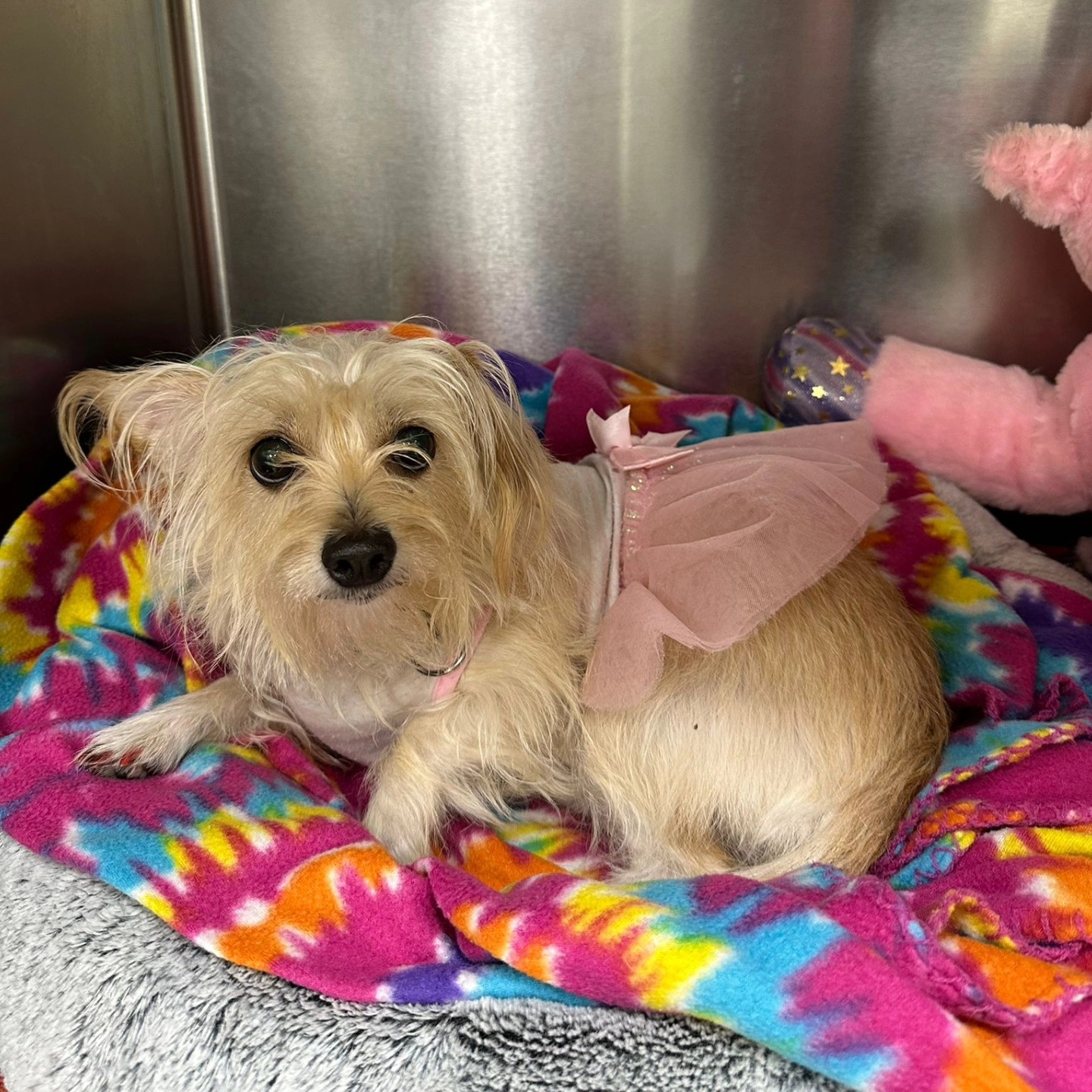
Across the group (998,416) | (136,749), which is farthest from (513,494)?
(998,416)

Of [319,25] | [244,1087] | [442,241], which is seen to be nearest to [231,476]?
[244,1087]

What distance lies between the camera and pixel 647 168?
196 cm

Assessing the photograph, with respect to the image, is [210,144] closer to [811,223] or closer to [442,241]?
[442,241]

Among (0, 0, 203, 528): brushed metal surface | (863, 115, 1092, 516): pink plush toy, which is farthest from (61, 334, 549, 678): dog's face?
(863, 115, 1092, 516): pink plush toy

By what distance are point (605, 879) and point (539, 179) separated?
1.35m

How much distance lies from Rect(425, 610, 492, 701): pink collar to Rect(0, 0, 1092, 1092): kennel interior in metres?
0.79

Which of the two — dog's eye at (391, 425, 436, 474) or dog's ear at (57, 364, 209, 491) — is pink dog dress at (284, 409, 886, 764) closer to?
dog's eye at (391, 425, 436, 474)

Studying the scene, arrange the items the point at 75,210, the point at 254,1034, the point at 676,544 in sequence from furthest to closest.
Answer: the point at 75,210 < the point at 676,544 < the point at 254,1034

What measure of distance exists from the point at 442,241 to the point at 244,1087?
157 centimetres

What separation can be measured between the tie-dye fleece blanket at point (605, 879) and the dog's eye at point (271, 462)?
1.12 feet

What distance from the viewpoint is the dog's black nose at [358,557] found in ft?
3.48

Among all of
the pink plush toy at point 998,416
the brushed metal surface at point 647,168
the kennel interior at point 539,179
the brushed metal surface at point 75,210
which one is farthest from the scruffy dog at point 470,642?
the brushed metal surface at point 647,168

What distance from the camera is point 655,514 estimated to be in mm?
1353

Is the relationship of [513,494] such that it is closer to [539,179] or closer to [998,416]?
[539,179]
